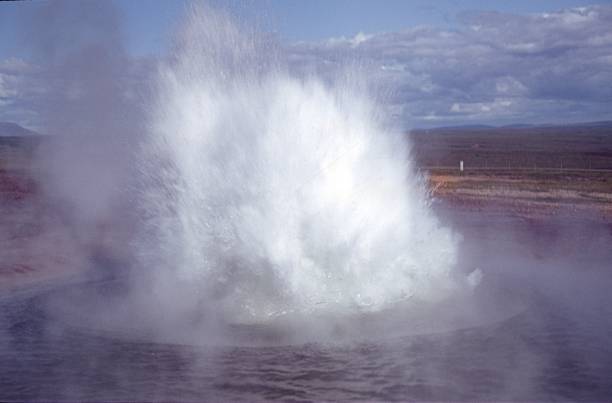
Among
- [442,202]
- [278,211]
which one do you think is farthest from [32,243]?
[442,202]

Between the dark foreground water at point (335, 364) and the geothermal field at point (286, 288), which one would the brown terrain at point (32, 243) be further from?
the dark foreground water at point (335, 364)

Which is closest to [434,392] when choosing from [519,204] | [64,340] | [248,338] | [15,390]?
[248,338]

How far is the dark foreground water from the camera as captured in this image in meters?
6.45

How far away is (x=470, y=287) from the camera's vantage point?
10852 millimetres

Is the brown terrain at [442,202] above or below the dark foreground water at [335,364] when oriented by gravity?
above

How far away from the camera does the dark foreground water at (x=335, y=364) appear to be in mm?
6453

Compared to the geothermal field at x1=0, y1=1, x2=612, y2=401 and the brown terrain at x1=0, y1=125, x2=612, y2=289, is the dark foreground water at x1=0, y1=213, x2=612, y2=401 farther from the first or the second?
the brown terrain at x1=0, y1=125, x2=612, y2=289

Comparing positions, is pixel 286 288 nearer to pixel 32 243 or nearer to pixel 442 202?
pixel 32 243

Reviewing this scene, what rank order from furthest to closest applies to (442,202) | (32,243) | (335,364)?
1. (442,202)
2. (32,243)
3. (335,364)

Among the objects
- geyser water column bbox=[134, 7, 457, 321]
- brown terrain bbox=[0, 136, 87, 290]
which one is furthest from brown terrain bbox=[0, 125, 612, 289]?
geyser water column bbox=[134, 7, 457, 321]

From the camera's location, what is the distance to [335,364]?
723 cm

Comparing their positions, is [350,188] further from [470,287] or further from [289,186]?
[470,287]

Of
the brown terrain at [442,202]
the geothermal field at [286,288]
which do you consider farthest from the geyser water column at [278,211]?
the brown terrain at [442,202]

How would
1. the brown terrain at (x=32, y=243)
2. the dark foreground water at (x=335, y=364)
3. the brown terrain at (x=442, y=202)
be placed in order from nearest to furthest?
1. the dark foreground water at (x=335, y=364)
2. the brown terrain at (x=32, y=243)
3. the brown terrain at (x=442, y=202)
